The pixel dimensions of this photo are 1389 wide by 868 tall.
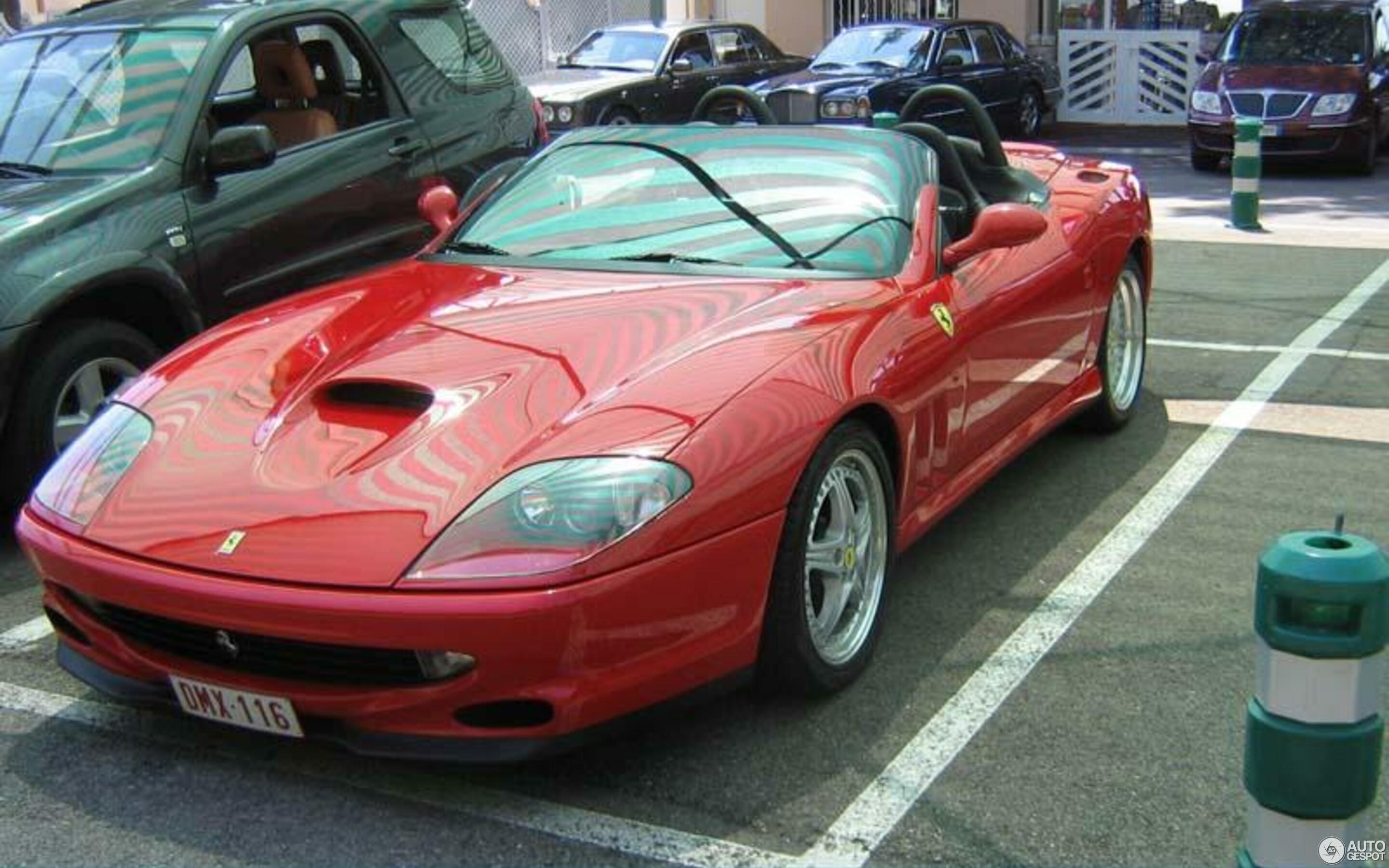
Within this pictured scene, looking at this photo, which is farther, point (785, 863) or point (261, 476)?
point (261, 476)

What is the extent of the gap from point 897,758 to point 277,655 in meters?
1.38

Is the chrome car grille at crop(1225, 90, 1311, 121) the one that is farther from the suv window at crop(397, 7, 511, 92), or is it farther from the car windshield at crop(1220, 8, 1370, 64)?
the suv window at crop(397, 7, 511, 92)

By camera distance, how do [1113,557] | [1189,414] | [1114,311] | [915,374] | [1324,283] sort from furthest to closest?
[1324,283], [1189,414], [1114,311], [1113,557], [915,374]

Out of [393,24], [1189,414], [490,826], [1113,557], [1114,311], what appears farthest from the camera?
[393,24]

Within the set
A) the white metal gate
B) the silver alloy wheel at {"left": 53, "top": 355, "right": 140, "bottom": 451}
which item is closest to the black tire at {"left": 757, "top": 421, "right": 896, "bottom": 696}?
the silver alloy wheel at {"left": 53, "top": 355, "right": 140, "bottom": 451}

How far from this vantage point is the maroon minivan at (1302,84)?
15.0 metres

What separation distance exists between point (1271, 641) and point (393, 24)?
5705mm

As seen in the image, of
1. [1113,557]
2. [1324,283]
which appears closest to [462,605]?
[1113,557]

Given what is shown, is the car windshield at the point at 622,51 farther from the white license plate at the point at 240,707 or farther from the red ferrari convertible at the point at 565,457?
the white license plate at the point at 240,707

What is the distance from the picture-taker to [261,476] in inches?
138

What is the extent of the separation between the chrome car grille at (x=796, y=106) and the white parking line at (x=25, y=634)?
480 inches

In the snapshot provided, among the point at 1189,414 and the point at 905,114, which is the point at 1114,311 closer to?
the point at 1189,414

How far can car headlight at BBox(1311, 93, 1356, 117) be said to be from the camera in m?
14.9

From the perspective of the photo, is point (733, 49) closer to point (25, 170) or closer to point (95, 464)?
point (25, 170)
